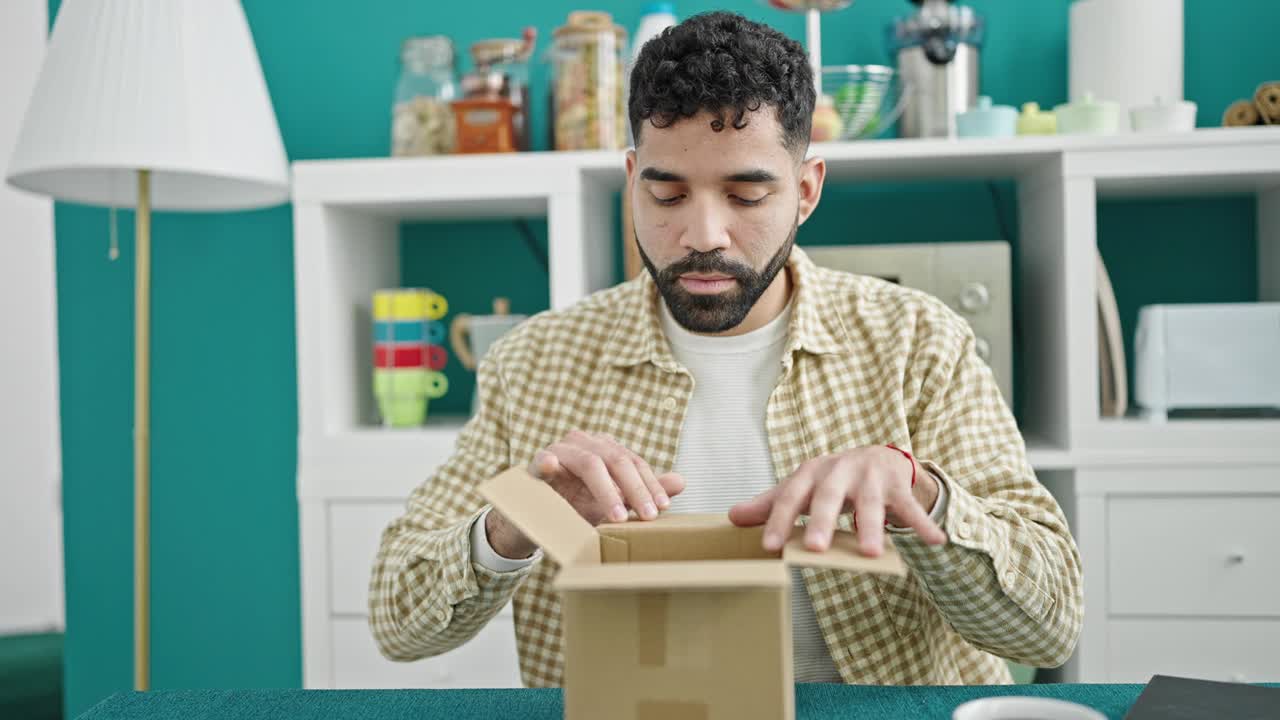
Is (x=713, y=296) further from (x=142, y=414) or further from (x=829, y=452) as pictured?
(x=142, y=414)

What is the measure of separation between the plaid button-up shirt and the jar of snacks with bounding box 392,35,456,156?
2.30ft

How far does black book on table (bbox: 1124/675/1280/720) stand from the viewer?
2.46ft

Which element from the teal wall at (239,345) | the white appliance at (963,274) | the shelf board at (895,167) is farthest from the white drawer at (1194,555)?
the teal wall at (239,345)

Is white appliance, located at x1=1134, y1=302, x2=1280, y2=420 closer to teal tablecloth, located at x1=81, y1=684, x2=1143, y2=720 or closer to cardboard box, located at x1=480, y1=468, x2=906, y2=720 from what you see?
teal tablecloth, located at x1=81, y1=684, x2=1143, y2=720

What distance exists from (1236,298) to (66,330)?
2.31 meters

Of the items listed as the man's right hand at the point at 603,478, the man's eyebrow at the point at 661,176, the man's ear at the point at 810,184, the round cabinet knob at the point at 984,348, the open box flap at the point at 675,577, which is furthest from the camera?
the round cabinet knob at the point at 984,348

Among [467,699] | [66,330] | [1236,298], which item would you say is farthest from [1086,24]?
[66,330]

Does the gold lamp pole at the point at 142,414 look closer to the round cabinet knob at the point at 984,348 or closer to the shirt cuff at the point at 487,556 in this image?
the shirt cuff at the point at 487,556

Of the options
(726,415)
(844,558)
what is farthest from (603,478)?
(726,415)

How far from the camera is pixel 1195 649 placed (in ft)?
5.60

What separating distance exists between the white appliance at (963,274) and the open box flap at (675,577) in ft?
4.17

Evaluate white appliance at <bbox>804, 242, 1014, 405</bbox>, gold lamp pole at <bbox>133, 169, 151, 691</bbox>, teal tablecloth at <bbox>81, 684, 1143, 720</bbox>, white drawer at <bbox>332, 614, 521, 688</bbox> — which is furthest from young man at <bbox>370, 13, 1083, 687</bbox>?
gold lamp pole at <bbox>133, 169, 151, 691</bbox>

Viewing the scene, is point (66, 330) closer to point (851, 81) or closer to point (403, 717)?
point (851, 81)

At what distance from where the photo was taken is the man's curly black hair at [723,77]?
3.45ft
